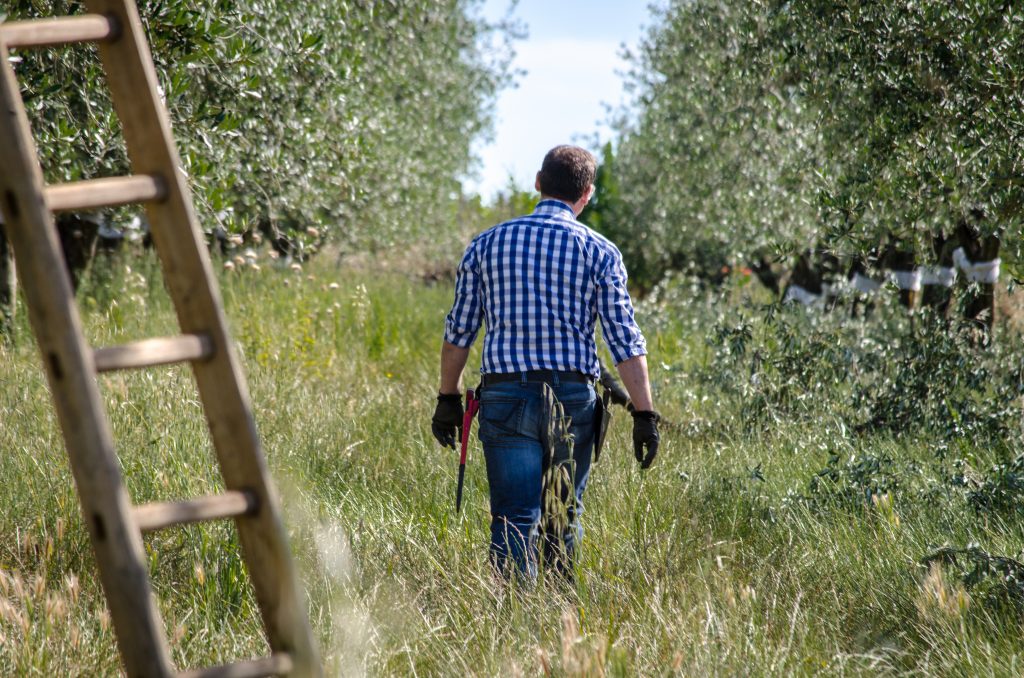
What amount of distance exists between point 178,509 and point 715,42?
351 inches

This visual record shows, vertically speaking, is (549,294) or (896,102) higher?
(896,102)

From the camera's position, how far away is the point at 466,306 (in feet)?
14.2

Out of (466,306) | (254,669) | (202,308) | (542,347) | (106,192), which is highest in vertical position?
→ (106,192)

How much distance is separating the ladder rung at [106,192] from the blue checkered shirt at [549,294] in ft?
6.05

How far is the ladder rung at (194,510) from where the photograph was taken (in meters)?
2.29

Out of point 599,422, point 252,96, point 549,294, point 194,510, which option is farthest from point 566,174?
point 252,96

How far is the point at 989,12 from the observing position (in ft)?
17.0

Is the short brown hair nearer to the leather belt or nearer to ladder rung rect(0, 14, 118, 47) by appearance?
the leather belt

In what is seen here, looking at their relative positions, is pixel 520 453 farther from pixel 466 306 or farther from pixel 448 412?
pixel 466 306

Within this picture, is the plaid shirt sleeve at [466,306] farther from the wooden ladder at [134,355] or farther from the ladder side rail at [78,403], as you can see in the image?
the ladder side rail at [78,403]

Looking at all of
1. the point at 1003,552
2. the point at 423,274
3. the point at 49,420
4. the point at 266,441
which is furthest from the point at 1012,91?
the point at 423,274

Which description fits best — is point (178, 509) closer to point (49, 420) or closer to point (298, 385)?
point (49, 420)

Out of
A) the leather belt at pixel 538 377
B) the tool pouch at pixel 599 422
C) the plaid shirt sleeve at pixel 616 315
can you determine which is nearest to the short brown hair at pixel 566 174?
the plaid shirt sleeve at pixel 616 315

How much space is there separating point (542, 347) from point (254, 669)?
2.00m
